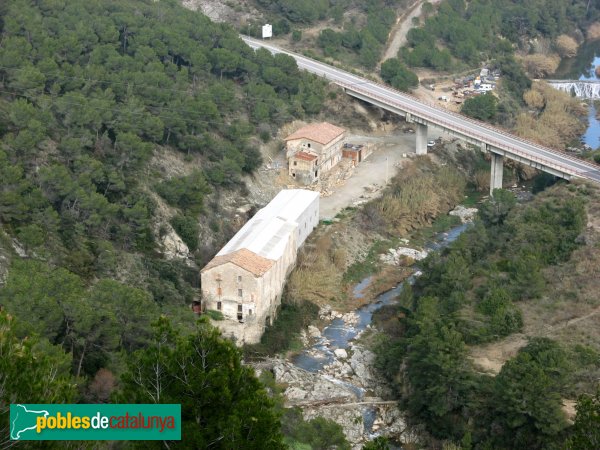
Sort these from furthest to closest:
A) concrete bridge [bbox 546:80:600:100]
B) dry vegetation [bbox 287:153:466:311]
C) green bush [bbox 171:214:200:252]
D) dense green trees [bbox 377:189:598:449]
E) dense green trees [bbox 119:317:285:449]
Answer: concrete bridge [bbox 546:80:600:100], green bush [bbox 171:214:200:252], dry vegetation [bbox 287:153:466:311], dense green trees [bbox 377:189:598:449], dense green trees [bbox 119:317:285:449]

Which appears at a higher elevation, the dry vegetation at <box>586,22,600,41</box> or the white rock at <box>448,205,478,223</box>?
the dry vegetation at <box>586,22,600,41</box>

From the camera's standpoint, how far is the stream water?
46.3 m

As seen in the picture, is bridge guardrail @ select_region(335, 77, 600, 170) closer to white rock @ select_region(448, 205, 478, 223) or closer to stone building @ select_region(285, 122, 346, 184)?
white rock @ select_region(448, 205, 478, 223)

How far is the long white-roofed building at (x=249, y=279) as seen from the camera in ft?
158

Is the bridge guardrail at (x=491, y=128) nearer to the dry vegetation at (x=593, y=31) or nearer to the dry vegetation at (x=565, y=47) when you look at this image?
the dry vegetation at (x=565, y=47)

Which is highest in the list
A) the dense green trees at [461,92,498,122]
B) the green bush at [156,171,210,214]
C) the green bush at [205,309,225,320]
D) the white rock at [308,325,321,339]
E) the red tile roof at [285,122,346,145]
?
the dense green trees at [461,92,498,122]

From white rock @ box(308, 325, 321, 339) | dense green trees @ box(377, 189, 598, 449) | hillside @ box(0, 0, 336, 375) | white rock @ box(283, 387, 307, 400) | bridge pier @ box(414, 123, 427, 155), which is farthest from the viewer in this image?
bridge pier @ box(414, 123, 427, 155)

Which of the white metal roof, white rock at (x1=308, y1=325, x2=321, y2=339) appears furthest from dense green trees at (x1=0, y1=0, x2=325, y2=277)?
white rock at (x1=308, y1=325, x2=321, y2=339)

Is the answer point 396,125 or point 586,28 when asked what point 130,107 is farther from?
point 586,28

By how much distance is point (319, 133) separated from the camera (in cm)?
6862

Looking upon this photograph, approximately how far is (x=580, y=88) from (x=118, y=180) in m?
59.4

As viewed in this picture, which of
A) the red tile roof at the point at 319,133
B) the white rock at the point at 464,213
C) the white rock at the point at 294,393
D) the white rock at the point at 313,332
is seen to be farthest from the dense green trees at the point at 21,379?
the white rock at the point at 464,213

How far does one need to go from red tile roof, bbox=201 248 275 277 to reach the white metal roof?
68 centimetres

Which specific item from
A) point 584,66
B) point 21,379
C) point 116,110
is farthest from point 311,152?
point 584,66
